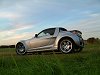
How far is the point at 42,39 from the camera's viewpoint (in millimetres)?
16000

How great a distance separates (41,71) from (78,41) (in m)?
10.2

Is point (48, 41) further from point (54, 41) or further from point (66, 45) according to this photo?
point (66, 45)

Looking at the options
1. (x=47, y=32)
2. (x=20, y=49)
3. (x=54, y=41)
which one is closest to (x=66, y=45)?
(x=54, y=41)

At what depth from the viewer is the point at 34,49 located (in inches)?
650

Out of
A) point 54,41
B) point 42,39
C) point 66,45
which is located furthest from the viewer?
point 42,39

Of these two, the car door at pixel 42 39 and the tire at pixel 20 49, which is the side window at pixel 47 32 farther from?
the tire at pixel 20 49

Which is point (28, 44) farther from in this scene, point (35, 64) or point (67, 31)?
point (35, 64)

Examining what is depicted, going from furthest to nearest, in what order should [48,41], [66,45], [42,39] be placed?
[42,39], [48,41], [66,45]

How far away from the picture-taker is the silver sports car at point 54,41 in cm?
1496

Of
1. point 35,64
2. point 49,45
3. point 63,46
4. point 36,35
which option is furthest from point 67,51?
point 35,64

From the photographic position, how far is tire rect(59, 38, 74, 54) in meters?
14.7

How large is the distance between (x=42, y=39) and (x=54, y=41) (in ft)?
2.67

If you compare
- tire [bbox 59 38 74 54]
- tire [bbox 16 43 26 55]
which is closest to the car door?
tire [bbox 16 43 26 55]

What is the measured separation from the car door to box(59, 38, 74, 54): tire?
941 millimetres
